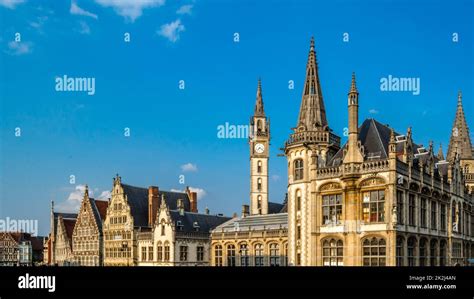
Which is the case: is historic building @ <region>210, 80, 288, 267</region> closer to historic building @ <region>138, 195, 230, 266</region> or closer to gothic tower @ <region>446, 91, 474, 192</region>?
historic building @ <region>138, 195, 230, 266</region>

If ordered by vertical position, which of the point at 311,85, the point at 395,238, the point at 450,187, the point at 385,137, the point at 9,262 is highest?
the point at 311,85

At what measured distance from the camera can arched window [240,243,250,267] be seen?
60000 mm

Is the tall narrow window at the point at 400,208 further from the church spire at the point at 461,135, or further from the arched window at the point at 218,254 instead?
the church spire at the point at 461,135

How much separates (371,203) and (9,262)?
81.4 meters

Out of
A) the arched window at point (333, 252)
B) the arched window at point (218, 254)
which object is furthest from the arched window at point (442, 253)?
the arched window at point (218, 254)

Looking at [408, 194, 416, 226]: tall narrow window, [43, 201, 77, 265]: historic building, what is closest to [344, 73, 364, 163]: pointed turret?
[408, 194, 416, 226]: tall narrow window

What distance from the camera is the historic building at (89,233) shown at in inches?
2936

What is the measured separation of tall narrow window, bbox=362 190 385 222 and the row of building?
7 centimetres

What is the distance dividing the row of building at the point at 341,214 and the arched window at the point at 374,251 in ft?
0.23

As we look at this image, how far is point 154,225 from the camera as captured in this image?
66.2m

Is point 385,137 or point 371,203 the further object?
point 385,137

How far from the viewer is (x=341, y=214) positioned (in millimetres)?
42812
